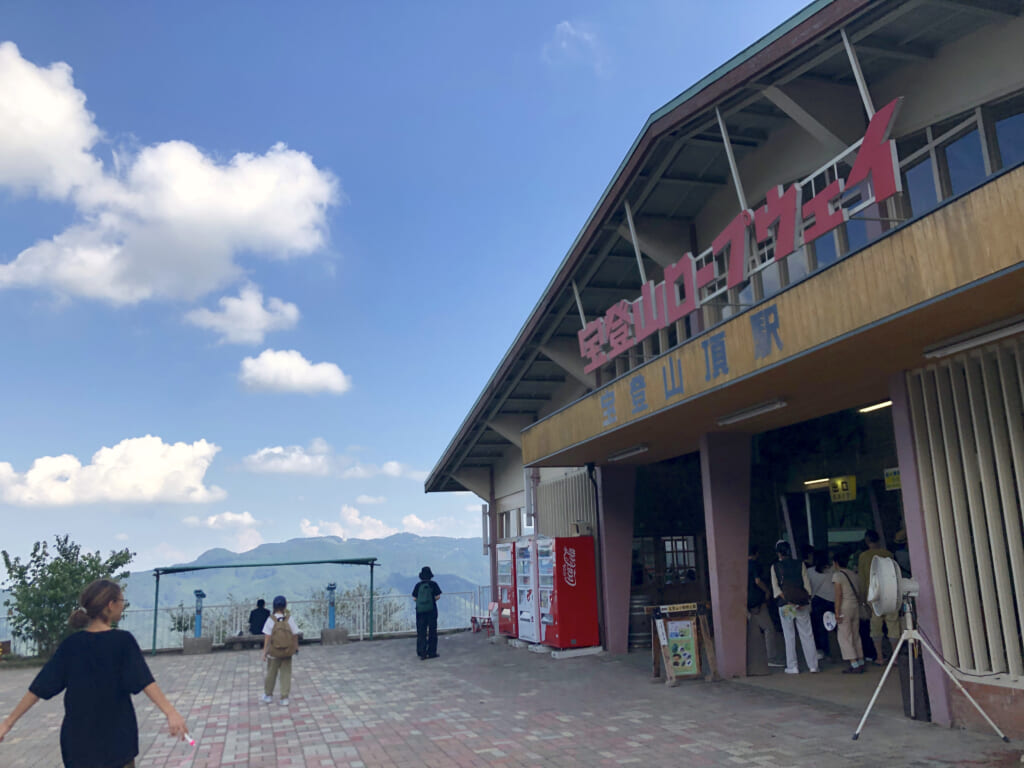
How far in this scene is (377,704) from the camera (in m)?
9.90

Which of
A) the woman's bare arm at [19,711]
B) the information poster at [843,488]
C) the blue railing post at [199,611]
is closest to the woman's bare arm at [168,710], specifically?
the woman's bare arm at [19,711]

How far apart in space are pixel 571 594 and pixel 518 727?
19.7ft

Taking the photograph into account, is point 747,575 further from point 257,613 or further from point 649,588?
point 257,613

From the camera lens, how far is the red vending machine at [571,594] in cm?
1383

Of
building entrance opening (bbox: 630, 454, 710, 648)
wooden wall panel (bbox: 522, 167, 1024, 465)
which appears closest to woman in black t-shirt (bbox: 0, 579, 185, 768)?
wooden wall panel (bbox: 522, 167, 1024, 465)

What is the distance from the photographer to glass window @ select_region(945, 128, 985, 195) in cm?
801

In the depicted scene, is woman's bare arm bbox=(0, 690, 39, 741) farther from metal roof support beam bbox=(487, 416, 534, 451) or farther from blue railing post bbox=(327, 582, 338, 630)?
metal roof support beam bbox=(487, 416, 534, 451)

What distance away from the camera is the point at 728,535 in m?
10.6

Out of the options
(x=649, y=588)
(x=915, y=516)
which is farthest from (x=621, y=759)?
(x=649, y=588)

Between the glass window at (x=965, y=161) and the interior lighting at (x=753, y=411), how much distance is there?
288cm

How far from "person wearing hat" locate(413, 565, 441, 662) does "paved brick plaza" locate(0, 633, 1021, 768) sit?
7.23ft

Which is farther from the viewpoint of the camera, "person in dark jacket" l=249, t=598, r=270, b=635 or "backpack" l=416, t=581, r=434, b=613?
"person in dark jacket" l=249, t=598, r=270, b=635

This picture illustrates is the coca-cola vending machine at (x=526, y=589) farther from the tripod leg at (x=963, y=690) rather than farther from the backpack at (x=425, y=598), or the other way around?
the tripod leg at (x=963, y=690)

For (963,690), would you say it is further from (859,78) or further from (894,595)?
(859,78)
